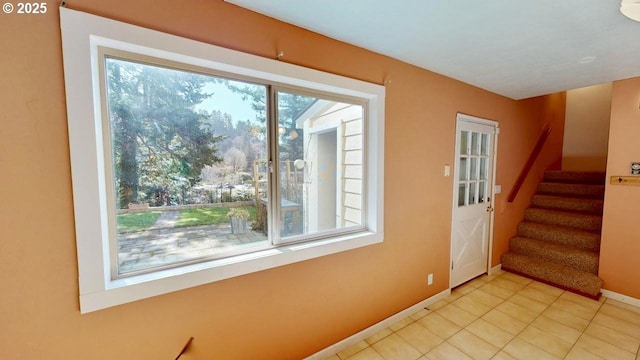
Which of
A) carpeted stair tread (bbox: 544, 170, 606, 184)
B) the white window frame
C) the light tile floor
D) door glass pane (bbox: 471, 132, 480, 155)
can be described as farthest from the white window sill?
carpeted stair tread (bbox: 544, 170, 606, 184)

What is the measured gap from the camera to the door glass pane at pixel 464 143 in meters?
2.81

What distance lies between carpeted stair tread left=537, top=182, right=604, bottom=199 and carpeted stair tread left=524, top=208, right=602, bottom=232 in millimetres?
410

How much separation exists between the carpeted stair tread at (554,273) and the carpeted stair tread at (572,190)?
1261mm

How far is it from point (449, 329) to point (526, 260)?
1.91 meters

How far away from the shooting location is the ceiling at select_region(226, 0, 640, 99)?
1389 millimetres

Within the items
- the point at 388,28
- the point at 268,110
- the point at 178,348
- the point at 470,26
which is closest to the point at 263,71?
the point at 268,110

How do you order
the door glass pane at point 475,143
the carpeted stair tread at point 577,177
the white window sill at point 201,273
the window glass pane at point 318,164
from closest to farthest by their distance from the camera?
the white window sill at point 201,273 < the window glass pane at point 318,164 < the door glass pane at point 475,143 < the carpeted stair tread at point 577,177

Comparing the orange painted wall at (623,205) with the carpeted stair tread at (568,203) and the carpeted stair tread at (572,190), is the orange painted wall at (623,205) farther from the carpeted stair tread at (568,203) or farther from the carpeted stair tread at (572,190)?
the carpeted stair tread at (572,190)

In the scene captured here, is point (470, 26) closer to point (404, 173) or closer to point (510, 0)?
point (510, 0)

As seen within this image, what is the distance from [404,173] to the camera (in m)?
2.25
